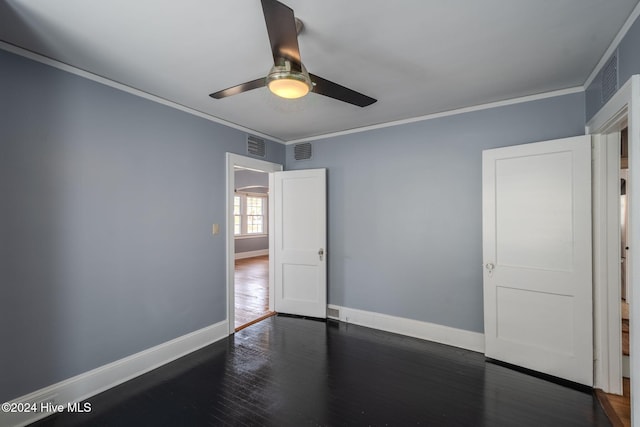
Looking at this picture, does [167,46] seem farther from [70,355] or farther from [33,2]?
[70,355]

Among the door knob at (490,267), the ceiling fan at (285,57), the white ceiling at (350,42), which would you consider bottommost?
the door knob at (490,267)

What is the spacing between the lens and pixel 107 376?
7.54ft

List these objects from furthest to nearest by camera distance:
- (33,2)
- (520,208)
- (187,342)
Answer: (187,342) < (520,208) < (33,2)

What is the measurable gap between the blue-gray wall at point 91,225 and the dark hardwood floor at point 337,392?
1.50ft

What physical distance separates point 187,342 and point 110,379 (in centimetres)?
69

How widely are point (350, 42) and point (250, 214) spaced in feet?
25.4

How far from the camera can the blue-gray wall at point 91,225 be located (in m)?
1.89

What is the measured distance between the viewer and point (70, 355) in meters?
2.11

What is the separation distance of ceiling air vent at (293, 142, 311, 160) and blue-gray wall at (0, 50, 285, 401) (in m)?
1.34

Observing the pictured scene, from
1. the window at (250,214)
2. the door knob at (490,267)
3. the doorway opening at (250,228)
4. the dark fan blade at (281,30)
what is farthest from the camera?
the window at (250,214)

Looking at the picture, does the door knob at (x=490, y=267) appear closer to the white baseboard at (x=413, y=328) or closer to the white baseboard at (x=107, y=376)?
the white baseboard at (x=413, y=328)

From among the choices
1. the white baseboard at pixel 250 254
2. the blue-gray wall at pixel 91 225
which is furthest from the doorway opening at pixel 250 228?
the blue-gray wall at pixel 91 225

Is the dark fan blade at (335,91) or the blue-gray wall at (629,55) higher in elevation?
the blue-gray wall at (629,55)

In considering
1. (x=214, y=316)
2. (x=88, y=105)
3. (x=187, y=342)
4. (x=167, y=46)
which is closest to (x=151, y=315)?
(x=187, y=342)
